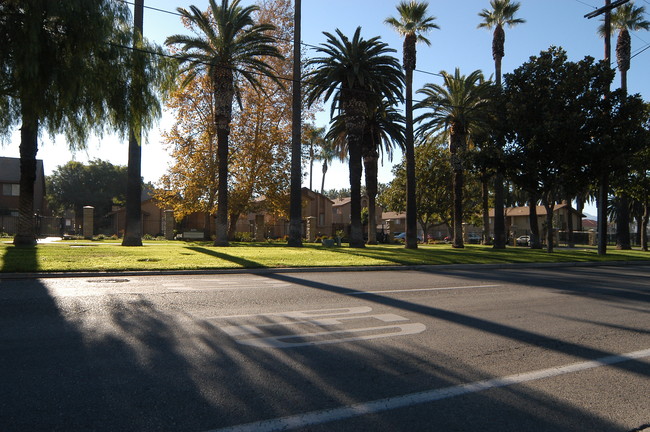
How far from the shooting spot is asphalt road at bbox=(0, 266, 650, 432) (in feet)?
11.6

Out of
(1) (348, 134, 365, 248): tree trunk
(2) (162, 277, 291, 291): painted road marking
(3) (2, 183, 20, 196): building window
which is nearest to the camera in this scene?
(2) (162, 277, 291, 291): painted road marking

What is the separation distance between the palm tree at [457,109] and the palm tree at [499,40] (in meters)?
2.53

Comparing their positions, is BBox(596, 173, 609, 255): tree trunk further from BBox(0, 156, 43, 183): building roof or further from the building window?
the building window

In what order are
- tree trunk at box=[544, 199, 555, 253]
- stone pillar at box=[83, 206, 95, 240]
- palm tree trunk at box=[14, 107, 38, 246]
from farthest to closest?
stone pillar at box=[83, 206, 95, 240], tree trunk at box=[544, 199, 555, 253], palm tree trunk at box=[14, 107, 38, 246]

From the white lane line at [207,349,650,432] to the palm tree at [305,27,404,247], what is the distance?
66.6ft

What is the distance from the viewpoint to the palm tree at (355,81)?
952 inches

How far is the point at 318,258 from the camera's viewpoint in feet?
53.6

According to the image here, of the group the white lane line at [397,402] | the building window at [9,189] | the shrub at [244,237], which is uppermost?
the building window at [9,189]

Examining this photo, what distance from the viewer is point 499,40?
3169 cm

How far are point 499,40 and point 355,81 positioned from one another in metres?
14.0

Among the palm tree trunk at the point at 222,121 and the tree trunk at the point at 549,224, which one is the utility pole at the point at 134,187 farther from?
the tree trunk at the point at 549,224

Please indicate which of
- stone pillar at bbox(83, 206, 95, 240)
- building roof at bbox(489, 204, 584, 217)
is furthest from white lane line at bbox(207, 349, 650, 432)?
building roof at bbox(489, 204, 584, 217)

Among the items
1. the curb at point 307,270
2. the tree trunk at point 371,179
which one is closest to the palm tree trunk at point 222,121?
the tree trunk at point 371,179

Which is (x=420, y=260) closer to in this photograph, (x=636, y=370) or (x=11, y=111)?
(x=636, y=370)
